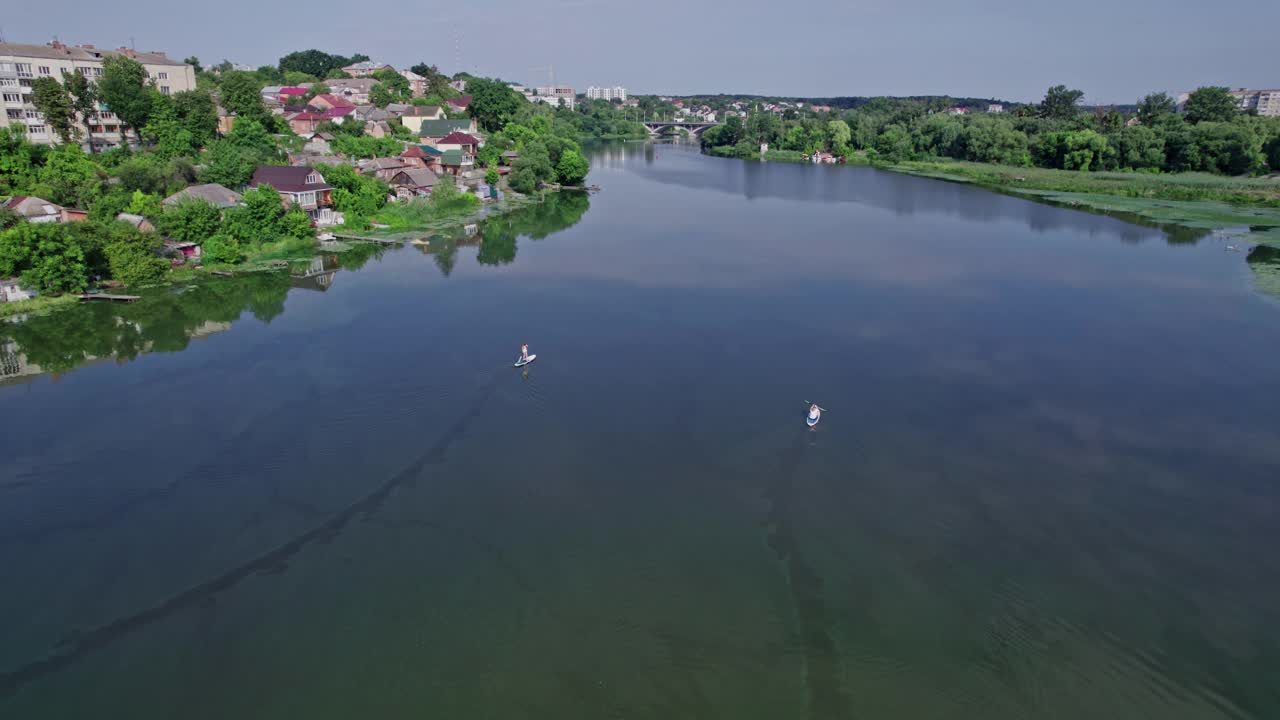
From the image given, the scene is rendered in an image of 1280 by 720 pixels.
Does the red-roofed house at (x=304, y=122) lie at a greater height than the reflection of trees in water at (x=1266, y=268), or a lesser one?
greater

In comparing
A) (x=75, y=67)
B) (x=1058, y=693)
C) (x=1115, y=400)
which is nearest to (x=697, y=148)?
(x=75, y=67)

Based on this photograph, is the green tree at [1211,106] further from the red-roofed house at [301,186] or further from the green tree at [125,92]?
the green tree at [125,92]

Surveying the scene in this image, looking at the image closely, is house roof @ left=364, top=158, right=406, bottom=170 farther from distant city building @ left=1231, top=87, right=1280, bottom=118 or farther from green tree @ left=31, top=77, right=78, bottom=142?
distant city building @ left=1231, top=87, right=1280, bottom=118

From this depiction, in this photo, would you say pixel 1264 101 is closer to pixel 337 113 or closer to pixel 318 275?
pixel 337 113

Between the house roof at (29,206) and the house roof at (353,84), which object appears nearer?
the house roof at (29,206)

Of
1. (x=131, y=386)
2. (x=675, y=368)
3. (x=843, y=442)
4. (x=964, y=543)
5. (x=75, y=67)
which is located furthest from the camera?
(x=75, y=67)

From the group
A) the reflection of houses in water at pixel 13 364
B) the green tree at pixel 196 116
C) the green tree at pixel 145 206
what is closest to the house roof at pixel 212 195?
the green tree at pixel 145 206

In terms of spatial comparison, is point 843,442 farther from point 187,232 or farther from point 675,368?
point 187,232
